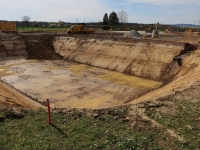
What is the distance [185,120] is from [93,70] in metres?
16.3

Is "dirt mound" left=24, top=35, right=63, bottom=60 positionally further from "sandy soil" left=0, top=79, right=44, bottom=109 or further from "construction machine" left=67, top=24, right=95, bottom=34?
"sandy soil" left=0, top=79, right=44, bottom=109

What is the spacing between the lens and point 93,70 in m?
23.3

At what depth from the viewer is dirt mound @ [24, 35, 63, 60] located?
2978 cm

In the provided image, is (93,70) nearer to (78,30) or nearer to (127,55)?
(127,55)

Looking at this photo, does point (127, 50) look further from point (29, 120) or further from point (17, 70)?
point (29, 120)

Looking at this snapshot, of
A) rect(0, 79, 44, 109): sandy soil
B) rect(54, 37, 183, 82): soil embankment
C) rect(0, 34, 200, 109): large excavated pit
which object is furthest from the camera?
rect(54, 37, 183, 82): soil embankment

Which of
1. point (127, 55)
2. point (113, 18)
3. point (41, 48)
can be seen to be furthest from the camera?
point (113, 18)

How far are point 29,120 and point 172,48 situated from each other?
17685 mm

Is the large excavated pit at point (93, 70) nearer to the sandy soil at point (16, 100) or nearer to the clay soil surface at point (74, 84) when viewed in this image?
the clay soil surface at point (74, 84)

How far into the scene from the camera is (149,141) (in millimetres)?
6547

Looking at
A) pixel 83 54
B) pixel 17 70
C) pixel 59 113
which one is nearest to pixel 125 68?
pixel 83 54

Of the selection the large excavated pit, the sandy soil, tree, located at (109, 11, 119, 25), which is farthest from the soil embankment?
tree, located at (109, 11, 119, 25)

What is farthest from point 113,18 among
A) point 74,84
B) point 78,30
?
point 74,84

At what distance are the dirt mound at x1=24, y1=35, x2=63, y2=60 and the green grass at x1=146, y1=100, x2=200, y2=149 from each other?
23932 mm
